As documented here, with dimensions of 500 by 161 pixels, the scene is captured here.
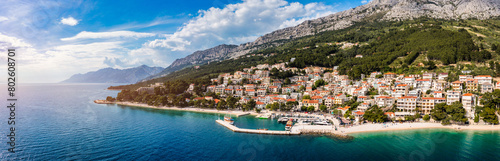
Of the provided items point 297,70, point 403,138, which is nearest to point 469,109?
point 403,138

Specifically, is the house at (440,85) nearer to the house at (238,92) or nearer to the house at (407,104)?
the house at (407,104)

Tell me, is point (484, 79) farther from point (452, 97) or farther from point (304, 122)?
point (304, 122)

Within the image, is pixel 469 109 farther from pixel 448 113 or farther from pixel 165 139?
pixel 165 139

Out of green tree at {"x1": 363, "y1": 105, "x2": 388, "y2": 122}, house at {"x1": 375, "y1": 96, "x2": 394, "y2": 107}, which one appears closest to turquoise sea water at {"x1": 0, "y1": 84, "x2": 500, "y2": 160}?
green tree at {"x1": 363, "y1": 105, "x2": 388, "y2": 122}

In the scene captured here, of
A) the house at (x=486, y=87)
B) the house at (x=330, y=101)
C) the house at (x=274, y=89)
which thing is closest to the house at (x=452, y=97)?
the house at (x=486, y=87)

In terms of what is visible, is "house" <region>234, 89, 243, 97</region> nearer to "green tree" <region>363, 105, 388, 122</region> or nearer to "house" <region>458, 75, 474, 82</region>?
"green tree" <region>363, 105, 388, 122</region>

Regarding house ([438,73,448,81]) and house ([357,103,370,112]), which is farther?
house ([438,73,448,81])

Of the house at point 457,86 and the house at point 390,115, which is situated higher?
the house at point 457,86

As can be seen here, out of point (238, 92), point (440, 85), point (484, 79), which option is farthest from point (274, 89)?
point (484, 79)
